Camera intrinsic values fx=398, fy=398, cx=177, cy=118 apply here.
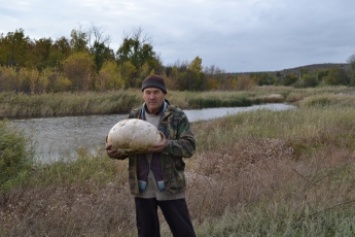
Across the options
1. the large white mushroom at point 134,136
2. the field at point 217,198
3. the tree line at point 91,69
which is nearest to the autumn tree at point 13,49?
the tree line at point 91,69

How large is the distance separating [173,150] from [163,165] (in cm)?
15

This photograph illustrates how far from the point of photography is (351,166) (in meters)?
5.84

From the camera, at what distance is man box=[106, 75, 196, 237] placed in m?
3.00

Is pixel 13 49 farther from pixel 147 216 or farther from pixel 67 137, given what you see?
pixel 147 216

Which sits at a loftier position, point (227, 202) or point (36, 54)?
point (36, 54)

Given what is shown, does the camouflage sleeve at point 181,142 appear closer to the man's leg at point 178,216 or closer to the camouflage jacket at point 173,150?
the camouflage jacket at point 173,150

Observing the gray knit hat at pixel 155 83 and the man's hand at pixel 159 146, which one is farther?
the gray knit hat at pixel 155 83

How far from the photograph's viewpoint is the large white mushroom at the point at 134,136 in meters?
2.95

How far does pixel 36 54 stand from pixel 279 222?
44.6 metres

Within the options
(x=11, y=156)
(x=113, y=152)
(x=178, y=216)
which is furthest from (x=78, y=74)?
(x=178, y=216)

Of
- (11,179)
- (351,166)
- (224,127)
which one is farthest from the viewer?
(224,127)

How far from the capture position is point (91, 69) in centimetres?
3969

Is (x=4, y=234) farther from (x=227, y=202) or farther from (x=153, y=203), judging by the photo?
(x=227, y=202)

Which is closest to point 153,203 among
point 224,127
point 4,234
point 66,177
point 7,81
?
point 4,234
